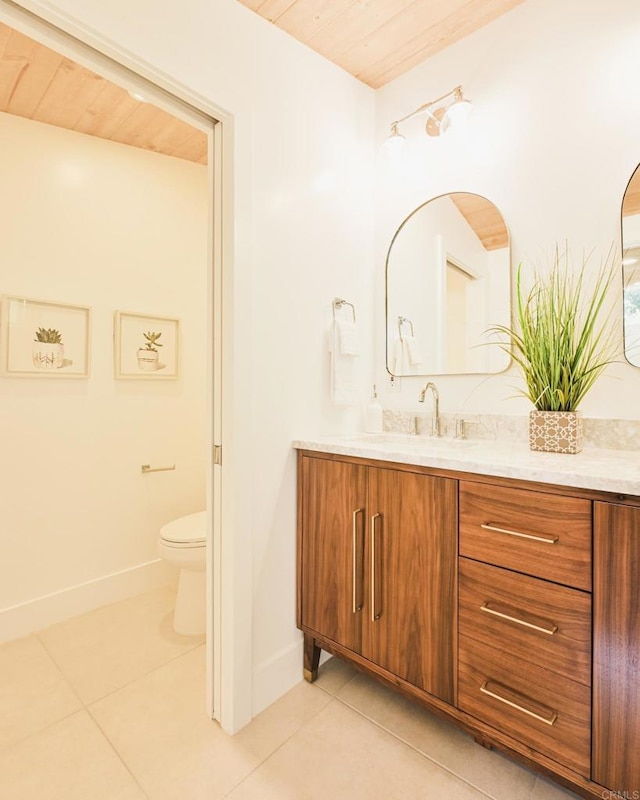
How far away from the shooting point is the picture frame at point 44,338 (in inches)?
78.7

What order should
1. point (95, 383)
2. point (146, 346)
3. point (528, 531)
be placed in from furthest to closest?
point (146, 346) < point (95, 383) < point (528, 531)

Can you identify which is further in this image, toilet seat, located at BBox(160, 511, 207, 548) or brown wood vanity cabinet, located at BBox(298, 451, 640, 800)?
toilet seat, located at BBox(160, 511, 207, 548)

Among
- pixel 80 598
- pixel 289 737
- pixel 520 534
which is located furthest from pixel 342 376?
pixel 80 598

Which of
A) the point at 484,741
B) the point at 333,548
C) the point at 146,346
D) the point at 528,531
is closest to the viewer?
the point at 528,531

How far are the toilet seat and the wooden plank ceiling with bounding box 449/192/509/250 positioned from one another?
5.70ft

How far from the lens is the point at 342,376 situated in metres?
1.86

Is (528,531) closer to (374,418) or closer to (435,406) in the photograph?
(435,406)

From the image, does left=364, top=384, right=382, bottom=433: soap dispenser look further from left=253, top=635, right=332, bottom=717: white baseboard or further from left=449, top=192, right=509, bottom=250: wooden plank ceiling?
left=253, top=635, right=332, bottom=717: white baseboard

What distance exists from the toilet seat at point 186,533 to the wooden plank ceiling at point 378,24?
2078 millimetres

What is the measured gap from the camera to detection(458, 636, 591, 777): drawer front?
104 cm

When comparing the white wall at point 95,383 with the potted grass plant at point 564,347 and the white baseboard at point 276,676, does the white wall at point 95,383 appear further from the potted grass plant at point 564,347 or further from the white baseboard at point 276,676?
the potted grass plant at point 564,347

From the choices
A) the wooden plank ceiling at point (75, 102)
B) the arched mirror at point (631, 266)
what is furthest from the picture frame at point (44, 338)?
the arched mirror at point (631, 266)

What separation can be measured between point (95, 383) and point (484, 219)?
2.01 metres

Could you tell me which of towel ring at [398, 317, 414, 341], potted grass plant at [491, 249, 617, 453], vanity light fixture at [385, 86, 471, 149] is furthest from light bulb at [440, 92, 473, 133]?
towel ring at [398, 317, 414, 341]
